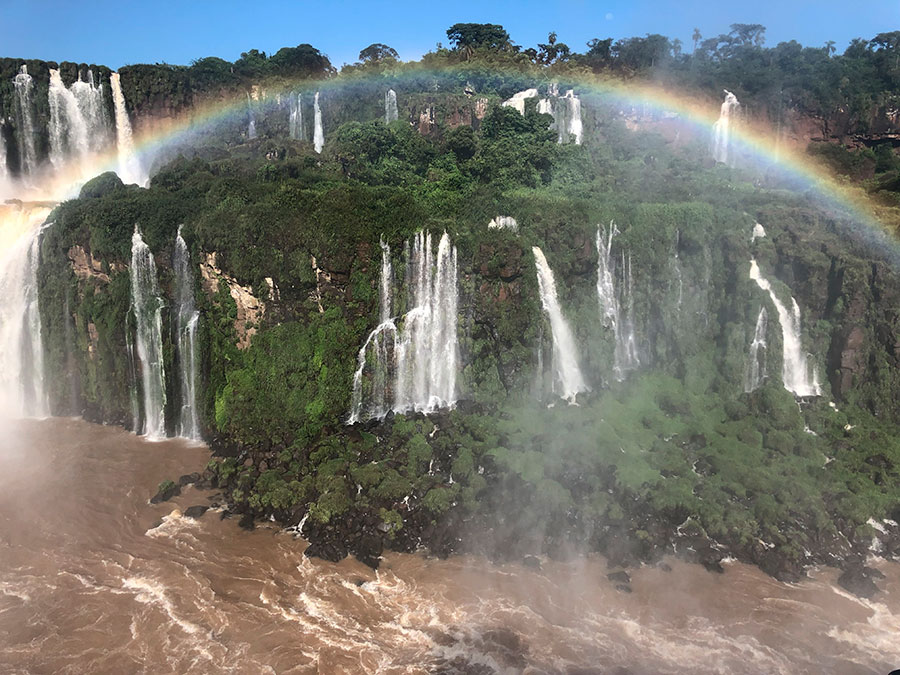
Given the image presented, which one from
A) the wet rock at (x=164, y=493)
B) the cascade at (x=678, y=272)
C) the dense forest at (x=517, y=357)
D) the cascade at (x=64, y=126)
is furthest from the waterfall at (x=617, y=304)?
the cascade at (x=64, y=126)

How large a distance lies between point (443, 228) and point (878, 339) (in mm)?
16765

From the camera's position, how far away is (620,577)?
52.8ft

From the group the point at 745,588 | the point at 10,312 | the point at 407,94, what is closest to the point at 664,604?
the point at 745,588

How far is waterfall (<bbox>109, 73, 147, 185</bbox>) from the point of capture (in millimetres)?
37781

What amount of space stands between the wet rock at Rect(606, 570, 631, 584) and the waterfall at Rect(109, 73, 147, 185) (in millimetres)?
35080

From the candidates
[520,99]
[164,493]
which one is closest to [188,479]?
[164,493]

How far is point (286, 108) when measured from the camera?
41188 mm

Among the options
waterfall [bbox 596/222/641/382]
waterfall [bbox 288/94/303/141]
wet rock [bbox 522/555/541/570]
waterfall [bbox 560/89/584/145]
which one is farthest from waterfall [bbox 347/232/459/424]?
waterfall [bbox 288/94/303/141]

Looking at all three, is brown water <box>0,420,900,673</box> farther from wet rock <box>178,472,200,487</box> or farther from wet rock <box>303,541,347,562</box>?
wet rock <box>178,472,200,487</box>

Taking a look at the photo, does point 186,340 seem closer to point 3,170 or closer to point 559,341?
point 559,341

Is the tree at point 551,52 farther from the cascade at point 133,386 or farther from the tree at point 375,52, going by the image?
the cascade at point 133,386

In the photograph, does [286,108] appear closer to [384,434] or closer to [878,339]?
[384,434]

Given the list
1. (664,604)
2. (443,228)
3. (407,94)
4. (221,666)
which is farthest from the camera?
(407,94)

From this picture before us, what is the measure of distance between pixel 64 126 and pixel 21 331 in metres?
17.0
